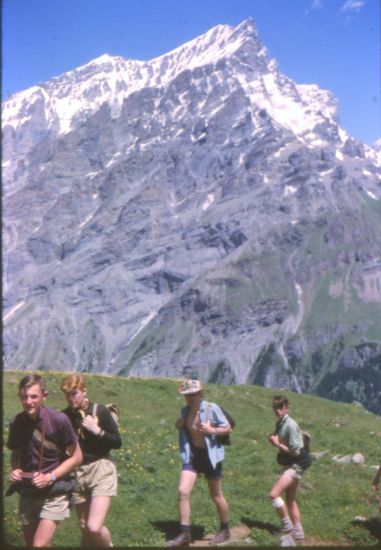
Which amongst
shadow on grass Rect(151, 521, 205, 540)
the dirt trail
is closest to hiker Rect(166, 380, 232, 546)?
the dirt trail

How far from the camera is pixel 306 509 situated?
1856 centimetres

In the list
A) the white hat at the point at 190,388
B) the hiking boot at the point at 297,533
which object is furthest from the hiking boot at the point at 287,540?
the white hat at the point at 190,388

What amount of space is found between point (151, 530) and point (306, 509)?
167 inches

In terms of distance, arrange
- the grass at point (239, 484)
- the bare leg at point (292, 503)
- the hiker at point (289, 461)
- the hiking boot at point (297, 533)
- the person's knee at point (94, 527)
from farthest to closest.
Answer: the grass at point (239, 484), the bare leg at point (292, 503), the hiker at point (289, 461), the hiking boot at point (297, 533), the person's knee at point (94, 527)

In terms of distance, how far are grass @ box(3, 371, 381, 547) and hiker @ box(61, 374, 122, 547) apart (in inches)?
64.3

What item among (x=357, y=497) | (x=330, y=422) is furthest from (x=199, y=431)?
(x=330, y=422)

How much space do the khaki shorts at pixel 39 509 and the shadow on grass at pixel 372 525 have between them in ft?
26.1

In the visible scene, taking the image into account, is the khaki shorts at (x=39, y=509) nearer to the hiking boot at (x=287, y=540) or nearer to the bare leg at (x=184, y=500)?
the bare leg at (x=184, y=500)

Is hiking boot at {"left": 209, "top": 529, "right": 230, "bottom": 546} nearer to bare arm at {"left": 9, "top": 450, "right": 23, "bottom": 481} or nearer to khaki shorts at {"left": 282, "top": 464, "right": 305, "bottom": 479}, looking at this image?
khaki shorts at {"left": 282, "top": 464, "right": 305, "bottom": 479}

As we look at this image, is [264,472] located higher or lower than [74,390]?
lower

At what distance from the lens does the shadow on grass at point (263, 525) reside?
16969mm

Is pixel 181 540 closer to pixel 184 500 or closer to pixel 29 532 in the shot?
pixel 184 500

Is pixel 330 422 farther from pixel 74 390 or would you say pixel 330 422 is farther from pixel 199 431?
pixel 74 390

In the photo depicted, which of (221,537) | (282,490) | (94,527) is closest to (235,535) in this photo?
(221,537)
